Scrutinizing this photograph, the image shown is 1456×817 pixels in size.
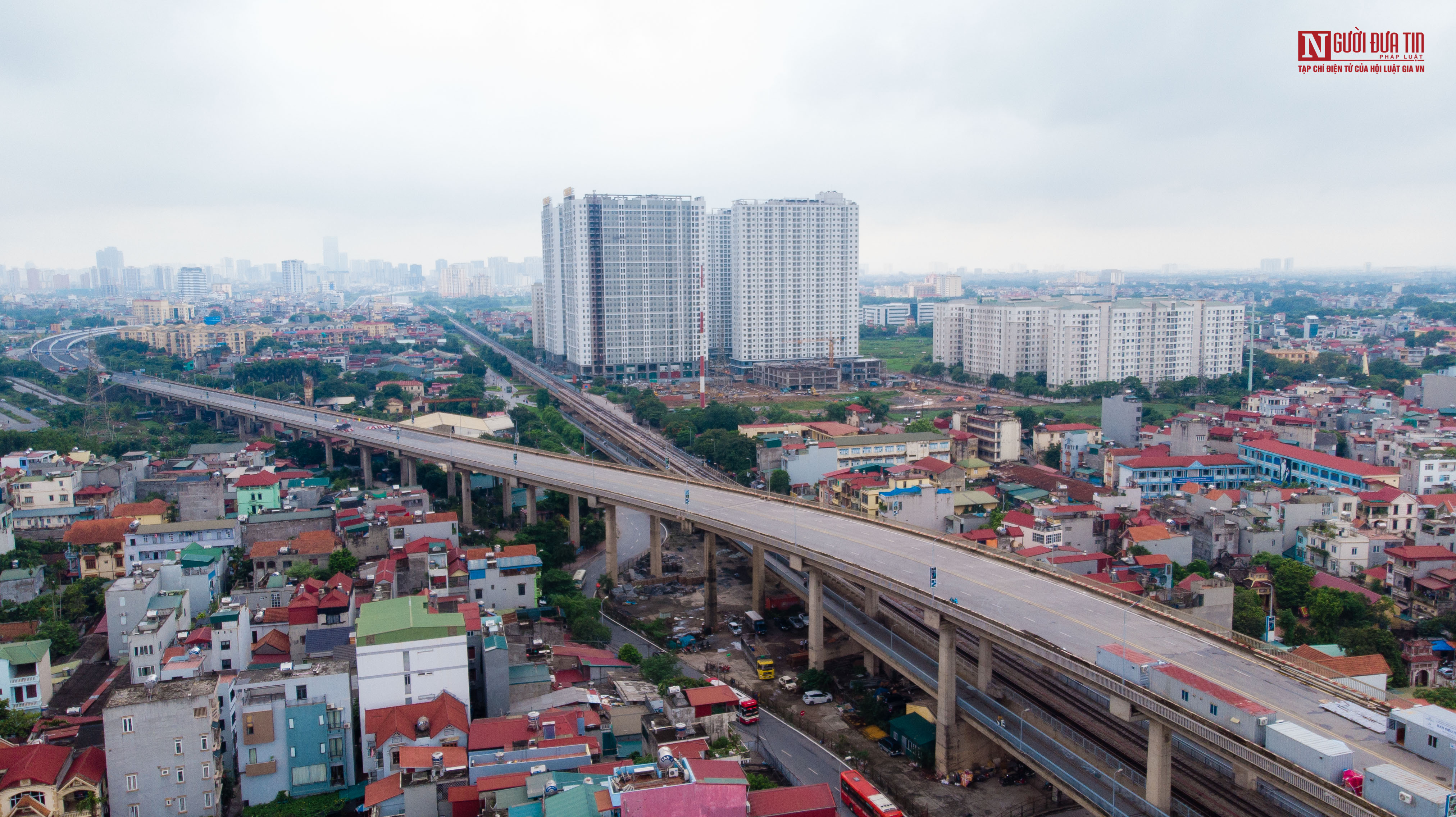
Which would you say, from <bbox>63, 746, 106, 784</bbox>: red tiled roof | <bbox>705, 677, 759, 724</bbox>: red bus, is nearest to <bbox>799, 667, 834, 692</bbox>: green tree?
<bbox>705, 677, 759, 724</bbox>: red bus

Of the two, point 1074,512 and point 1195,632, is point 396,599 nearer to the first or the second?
point 1195,632

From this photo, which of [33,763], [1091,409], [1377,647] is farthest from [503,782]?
[1091,409]

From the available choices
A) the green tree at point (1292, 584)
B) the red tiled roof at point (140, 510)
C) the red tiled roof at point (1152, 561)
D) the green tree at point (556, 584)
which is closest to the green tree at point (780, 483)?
the green tree at point (556, 584)

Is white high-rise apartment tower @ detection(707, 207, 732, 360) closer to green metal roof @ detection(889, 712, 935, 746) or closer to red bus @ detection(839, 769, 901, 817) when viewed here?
green metal roof @ detection(889, 712, 935, 746)

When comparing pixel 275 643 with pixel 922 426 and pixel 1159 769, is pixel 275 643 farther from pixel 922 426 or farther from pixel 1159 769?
pixel 922 426

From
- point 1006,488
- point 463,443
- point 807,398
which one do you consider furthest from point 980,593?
point 807,398

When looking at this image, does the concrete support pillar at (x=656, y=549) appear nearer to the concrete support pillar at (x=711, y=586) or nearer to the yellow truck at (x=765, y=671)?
the concrete support pillar at (x=711, y=586)

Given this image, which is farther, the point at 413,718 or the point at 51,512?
the point at 51,512
